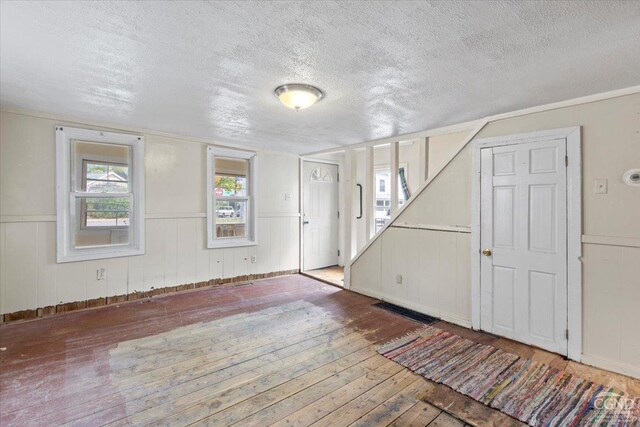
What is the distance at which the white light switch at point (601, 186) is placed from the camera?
8.16 ft

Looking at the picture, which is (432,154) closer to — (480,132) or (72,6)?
(480,132)

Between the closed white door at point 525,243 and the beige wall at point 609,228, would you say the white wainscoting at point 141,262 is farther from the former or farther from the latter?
the beige wall at point 609,228

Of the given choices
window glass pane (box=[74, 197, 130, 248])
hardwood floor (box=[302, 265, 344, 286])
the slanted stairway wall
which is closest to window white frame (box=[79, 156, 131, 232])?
window glass pane (box=[74, 197, 130, 248])

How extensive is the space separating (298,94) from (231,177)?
9.58ft

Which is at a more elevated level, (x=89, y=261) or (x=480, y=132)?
(x=480, y=132)

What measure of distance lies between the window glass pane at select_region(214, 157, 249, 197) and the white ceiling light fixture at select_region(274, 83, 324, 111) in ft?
8.66

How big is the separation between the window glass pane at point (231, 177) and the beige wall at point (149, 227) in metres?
0.26

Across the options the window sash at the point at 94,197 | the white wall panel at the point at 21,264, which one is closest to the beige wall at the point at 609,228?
the window sash at the point at 94,197

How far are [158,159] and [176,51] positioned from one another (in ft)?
8.94

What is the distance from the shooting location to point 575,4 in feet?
4.77

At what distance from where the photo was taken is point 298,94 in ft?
8.20

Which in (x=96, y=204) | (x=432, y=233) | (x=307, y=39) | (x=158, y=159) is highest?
(x=307, y=39)

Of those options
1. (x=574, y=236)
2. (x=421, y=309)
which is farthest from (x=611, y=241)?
(x=421, y=309)

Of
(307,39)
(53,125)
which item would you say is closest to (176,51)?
(307,39)
